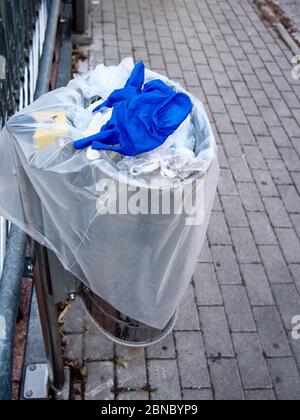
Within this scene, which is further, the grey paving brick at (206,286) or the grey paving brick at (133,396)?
the grey paving brick at (206,286)

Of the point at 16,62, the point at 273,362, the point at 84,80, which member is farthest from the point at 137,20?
the point at 273,362

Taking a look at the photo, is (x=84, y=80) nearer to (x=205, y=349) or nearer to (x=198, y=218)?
(x=198, y=218)

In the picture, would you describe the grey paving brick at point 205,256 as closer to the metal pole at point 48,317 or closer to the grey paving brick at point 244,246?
the grey paving brick at point 244,246

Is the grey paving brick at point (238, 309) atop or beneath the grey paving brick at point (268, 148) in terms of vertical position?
beneath

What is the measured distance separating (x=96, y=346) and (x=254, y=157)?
2306 mm

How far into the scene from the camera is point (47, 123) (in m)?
1.37

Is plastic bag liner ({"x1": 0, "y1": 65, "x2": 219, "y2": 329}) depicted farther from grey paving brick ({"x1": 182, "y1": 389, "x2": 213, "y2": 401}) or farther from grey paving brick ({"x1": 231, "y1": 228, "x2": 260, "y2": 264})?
grey paving brick ({"x1": 231, "y1": 228, "x2": 260, "y2": 264})

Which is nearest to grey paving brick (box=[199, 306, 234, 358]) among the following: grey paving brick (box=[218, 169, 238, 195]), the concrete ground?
the concrete ground

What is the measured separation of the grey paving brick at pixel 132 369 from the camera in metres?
2.32

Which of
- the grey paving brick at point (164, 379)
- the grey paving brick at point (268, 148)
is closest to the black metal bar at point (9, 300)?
the grey paving brick at point (164, 379)

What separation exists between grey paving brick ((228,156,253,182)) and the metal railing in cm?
182

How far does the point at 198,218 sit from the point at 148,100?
0.46m

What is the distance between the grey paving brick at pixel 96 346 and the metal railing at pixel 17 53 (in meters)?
0.73

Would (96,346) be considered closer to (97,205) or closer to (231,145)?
(97,205)
